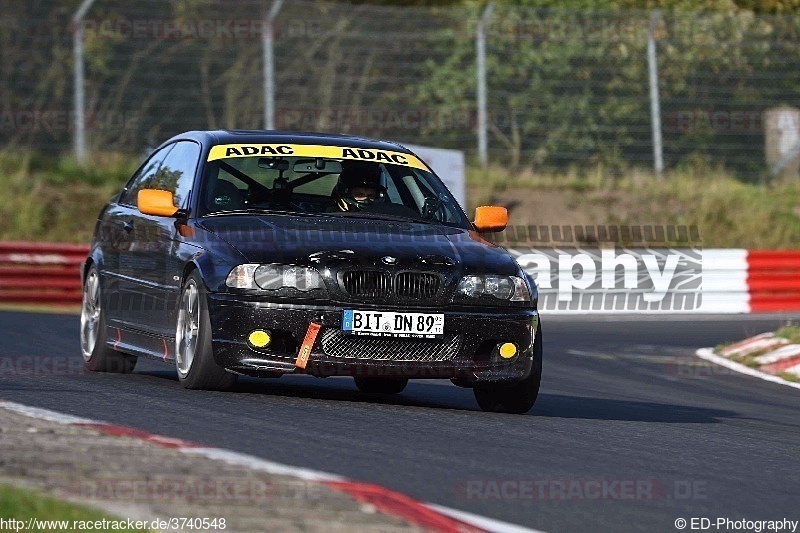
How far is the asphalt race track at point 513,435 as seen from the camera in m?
6.09

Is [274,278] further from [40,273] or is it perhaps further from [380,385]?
[40,273]

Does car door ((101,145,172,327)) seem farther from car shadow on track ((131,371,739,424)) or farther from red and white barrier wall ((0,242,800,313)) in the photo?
red and white barrier wall ((0,242,800,313))

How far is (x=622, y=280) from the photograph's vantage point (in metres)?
22.6

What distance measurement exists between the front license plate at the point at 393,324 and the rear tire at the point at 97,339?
2668 millimetres

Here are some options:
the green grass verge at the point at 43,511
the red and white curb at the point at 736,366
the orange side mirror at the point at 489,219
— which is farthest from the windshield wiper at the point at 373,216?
the red and white curb at the point at 736,366

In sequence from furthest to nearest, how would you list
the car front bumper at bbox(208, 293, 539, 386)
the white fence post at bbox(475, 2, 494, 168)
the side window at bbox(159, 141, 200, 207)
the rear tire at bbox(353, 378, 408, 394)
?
the white fence post at bbox(475, 2, 494, 168) → the rear tire at bbox(353, 378, 408, 394) → the side window at bbox(159, 141, 200, 207) → the car front bumper at bbox(208, 293, 539, 386)

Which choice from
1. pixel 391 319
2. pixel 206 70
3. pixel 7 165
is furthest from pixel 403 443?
pixel 7 165

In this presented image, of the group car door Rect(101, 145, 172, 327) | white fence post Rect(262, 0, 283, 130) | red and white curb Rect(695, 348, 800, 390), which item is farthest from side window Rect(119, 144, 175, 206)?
white fence post Rect(262, 0, 283, 130)

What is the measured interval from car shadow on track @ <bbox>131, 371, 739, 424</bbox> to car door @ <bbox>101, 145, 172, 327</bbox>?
575 millimetres

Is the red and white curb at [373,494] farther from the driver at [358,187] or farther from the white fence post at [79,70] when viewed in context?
the white fence post at [79,70]

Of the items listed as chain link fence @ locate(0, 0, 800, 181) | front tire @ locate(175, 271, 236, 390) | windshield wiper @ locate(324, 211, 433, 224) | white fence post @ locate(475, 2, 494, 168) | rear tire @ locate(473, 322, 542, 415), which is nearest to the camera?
front tire @ locate(175, 271, 236, 390)

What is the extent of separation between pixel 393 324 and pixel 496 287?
662mm

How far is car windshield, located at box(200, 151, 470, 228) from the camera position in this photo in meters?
9.65

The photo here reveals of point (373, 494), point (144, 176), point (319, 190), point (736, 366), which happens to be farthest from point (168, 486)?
point (736, 366)
